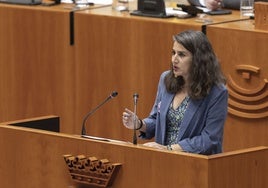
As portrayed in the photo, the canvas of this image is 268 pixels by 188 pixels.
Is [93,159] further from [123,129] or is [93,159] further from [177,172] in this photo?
[123,129]

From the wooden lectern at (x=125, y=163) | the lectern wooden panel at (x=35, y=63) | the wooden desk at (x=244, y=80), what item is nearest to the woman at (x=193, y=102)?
the wooden lectern at (x=125, y=163)

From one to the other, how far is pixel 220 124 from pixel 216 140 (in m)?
0.07

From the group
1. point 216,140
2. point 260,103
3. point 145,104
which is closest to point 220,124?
point 216,140

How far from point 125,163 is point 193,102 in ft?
1.87

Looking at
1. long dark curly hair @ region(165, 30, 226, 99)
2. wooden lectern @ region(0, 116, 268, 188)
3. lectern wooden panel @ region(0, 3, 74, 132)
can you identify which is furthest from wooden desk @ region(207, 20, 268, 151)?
wooden lectern @ region(0, 116, 268, 188)

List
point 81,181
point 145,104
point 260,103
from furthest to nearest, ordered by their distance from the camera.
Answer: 1. point 145,104
2. point 260,103
3. point 81,181

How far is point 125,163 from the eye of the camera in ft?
13.2

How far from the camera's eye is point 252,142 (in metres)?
5.50

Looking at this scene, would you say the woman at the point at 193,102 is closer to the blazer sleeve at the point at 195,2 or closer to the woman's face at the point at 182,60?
the woman's face at the point at 182,60

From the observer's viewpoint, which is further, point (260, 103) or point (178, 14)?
point (178, 14)

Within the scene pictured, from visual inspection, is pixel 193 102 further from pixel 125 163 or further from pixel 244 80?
pixel 244 80

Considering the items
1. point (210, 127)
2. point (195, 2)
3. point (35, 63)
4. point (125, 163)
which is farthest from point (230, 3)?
point (125, 163)

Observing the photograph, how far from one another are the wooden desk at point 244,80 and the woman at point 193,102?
1.00 m

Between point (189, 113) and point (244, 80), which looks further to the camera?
point (244, 80)
